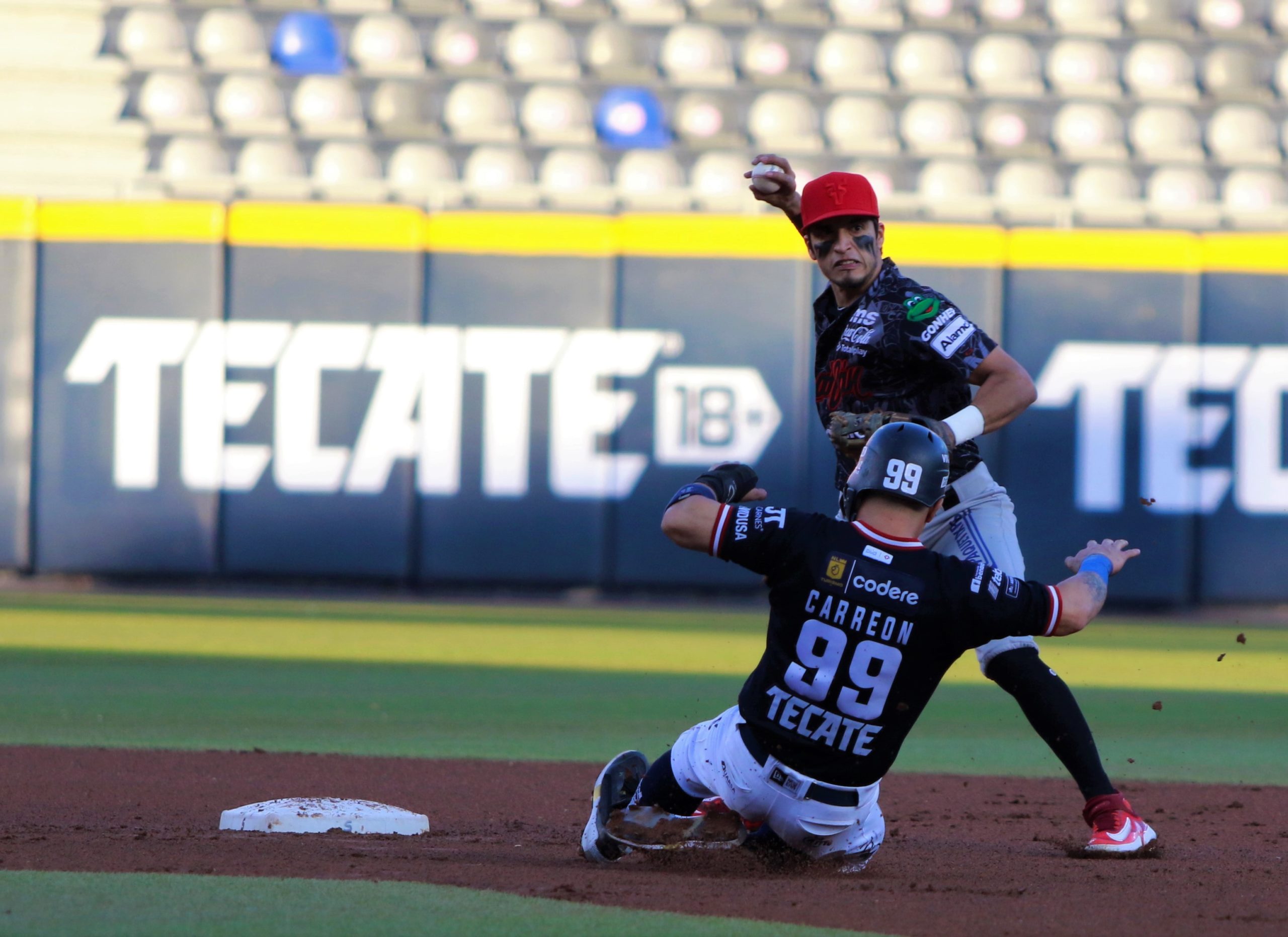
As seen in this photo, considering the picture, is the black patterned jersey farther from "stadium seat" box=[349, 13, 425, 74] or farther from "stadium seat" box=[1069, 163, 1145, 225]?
"stadium seat" box=[349, 13, 425, 74]

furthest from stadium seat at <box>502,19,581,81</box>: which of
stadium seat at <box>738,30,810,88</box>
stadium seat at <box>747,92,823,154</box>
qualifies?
stadium seat at <box>747,92,823,154</box>

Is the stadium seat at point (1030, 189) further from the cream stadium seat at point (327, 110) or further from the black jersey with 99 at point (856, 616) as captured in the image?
the black jersey with 99 at point (856, 616)

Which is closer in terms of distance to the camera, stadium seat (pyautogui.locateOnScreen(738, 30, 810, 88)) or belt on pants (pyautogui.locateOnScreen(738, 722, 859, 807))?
belt on pants (pyautogui.locateOnScreen(738, 722, 859, 807))

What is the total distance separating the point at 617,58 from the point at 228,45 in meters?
3.50

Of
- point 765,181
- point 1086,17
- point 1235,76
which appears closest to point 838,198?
point 765,181

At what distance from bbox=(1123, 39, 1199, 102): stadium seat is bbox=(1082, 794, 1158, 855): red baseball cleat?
12.5 meters

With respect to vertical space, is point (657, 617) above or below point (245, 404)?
below

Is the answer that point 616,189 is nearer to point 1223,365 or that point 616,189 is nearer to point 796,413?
point 796,413

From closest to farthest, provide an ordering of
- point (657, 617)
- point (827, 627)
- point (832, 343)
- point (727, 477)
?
point (827, 627)
point (727, 477)
point (832, 343)
point (657, 617)

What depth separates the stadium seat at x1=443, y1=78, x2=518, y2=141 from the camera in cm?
1406

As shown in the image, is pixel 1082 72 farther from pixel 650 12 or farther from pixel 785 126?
pixel 650 12

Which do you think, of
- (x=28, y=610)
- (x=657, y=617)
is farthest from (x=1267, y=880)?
(x=28, y=610)

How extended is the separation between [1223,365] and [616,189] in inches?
207

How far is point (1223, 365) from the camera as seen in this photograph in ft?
37.3
